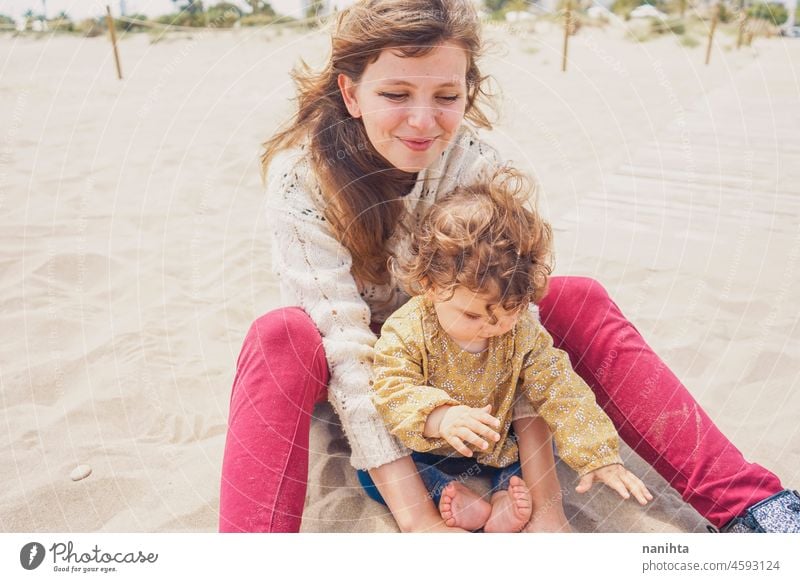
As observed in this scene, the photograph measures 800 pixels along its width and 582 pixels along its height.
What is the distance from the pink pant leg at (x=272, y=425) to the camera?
40.1 inches

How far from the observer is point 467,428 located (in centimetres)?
102

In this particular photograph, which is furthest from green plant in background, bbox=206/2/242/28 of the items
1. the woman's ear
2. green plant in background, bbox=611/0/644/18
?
the woman's ear

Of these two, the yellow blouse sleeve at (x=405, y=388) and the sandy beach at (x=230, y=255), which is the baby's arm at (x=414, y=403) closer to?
the yellow blouse sleeve at (x=405, y=388)

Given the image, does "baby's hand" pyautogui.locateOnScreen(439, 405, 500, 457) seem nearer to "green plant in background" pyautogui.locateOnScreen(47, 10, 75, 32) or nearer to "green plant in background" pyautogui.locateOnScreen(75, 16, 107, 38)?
"green plant in background" pyautogui.locateOnScreen(47, 10, 75, 32)

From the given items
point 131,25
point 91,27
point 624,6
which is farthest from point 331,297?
point 91,27

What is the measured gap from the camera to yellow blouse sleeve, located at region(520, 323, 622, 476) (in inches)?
42.1

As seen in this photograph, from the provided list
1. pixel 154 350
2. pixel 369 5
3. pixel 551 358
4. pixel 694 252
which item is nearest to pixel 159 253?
pixel 154 350

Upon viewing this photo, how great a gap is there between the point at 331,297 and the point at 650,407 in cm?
51

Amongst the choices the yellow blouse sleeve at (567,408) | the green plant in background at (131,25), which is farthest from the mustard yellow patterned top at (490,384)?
the green plant in background at (131,25)

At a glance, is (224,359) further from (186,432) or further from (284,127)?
(284,127)

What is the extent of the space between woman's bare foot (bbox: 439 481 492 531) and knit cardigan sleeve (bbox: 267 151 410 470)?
0.09 m

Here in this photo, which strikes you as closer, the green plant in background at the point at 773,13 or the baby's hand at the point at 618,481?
the baby's hand at the point at 618,481

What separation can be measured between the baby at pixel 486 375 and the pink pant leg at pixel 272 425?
11 centimetres

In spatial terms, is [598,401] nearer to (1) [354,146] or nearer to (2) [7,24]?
(1) [354,146]
